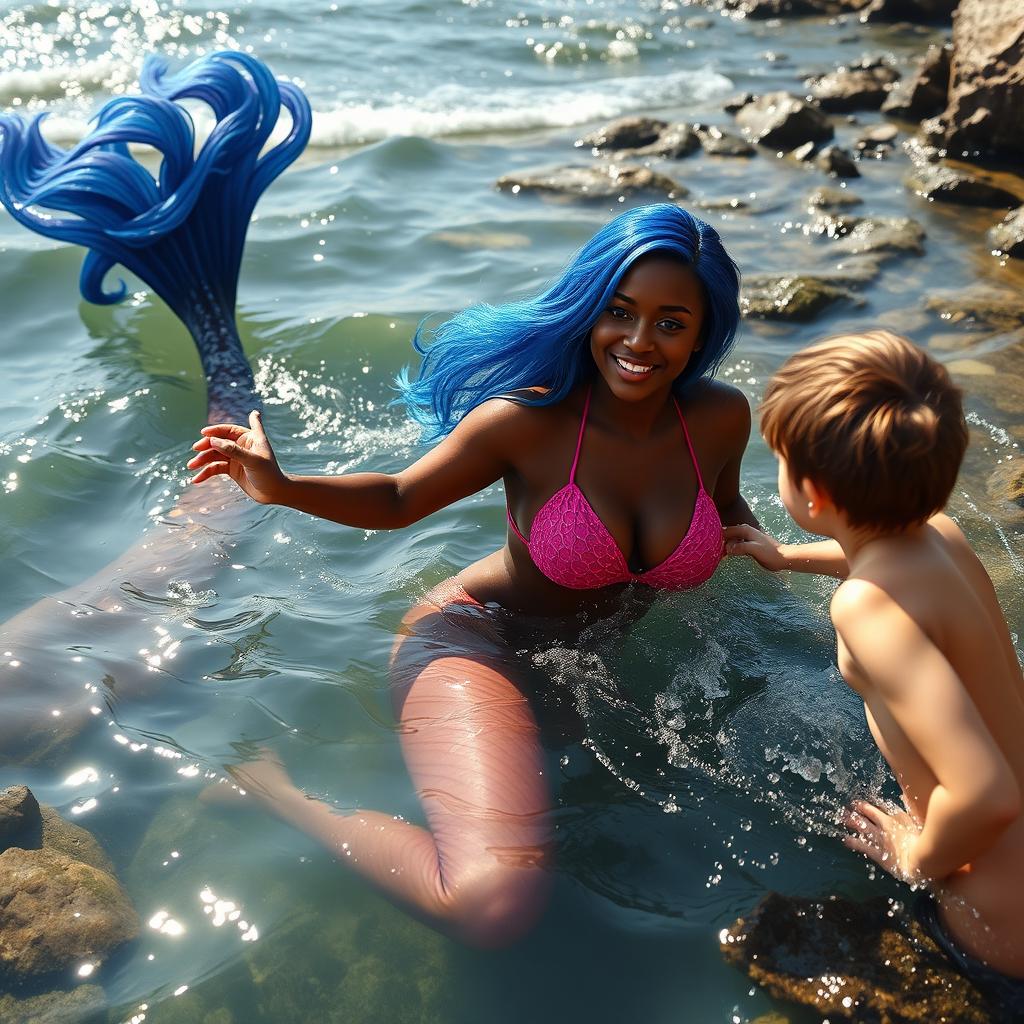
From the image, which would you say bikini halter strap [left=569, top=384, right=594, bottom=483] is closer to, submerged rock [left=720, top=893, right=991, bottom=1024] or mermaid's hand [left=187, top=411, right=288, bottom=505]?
mermaid's hand [left=187, top=411, right=288, bottom=505]

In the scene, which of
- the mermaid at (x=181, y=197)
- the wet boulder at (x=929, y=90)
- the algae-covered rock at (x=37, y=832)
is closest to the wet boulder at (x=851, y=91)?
the wet boulder at (x=929, y=90)

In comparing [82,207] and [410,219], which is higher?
[82,207]

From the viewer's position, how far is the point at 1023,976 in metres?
2.76

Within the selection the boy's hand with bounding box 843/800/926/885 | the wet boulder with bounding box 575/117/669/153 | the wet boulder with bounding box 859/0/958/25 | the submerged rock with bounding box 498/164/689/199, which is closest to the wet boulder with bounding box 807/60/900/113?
the wet boulder with bounding box 575/117/669/153

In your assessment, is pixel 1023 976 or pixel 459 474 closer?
pixel 1023 976

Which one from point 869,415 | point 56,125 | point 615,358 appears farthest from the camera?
point 56,125

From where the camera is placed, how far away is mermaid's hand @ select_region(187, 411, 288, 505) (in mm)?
3268

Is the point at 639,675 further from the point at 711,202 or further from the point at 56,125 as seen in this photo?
the point at 56,125

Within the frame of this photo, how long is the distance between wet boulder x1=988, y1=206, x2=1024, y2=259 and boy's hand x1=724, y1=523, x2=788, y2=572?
15.8 ft

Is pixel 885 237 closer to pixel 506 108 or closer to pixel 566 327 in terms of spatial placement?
pixel 506 108

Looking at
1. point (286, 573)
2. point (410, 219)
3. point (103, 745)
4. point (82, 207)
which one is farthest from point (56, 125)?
point (103, 745)

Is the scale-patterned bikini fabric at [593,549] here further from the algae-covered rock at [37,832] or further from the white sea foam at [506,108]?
the white sea foam at [506,108]

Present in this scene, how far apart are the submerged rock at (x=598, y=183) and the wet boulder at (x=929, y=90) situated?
127 inches

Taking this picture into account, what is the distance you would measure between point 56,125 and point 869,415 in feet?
29.0
